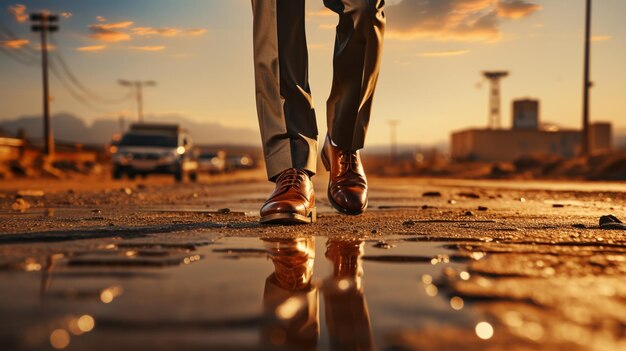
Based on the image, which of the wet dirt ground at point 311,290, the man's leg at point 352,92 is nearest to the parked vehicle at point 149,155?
the man's leg at point 352,92

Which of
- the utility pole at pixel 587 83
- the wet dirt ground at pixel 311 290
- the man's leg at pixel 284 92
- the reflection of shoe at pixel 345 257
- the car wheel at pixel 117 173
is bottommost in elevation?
the car wheel at pixel 117 173

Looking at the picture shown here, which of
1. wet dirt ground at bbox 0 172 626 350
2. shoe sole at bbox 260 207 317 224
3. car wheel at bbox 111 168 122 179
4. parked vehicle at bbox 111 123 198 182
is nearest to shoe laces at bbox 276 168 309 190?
shoe sole at bbox 260 207 317 224

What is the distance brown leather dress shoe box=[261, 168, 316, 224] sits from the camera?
329 centimetres

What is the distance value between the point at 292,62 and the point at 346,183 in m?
0.75

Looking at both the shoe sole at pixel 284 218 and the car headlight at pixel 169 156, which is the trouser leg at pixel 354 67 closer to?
the shoe sole at pixel 284 218

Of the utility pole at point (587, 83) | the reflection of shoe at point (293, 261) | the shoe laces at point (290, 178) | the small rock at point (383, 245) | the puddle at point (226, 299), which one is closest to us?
the puddle at point (226, 299)

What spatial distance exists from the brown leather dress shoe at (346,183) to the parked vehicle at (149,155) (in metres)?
16.1

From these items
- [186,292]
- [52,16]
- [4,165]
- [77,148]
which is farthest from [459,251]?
[77,148]

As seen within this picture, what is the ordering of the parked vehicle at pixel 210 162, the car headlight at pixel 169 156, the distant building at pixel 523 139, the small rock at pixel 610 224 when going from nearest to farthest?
1. the small rock at pixel 610 224
2. the car headlight at pixel 169 156
3. the parked vehicle at pixel 210 162
4. the distant building at pixel 523 139

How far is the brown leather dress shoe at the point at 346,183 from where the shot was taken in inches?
151

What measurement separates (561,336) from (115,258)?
1.36 m

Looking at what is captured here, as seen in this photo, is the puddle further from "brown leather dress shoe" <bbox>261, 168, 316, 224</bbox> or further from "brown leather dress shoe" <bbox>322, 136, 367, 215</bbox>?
"brown leather dress shoe" <bbox>322, 136, 367, 215</bbox>

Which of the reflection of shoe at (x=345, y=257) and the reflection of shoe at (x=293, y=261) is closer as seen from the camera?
the reflection of shoe at (x=293, y=261)

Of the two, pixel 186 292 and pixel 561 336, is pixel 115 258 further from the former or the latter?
pixel 561 336
